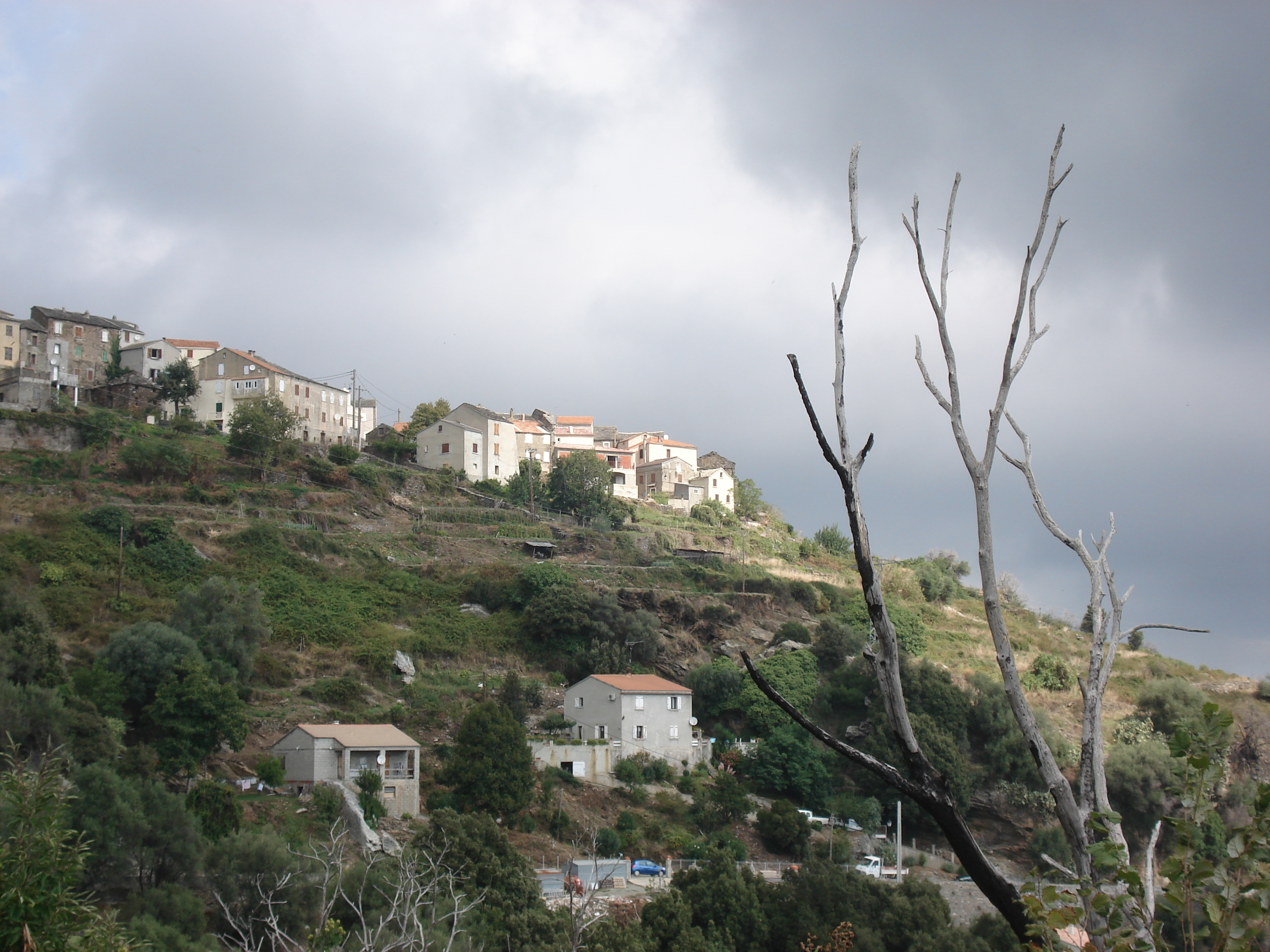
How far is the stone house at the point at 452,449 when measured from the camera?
51.4 m

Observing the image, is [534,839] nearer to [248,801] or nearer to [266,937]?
[248,801]

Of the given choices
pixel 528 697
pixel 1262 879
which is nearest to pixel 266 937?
pixel 1262 879

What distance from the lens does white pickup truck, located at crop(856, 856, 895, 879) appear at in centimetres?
2618

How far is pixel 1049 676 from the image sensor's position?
135 ft

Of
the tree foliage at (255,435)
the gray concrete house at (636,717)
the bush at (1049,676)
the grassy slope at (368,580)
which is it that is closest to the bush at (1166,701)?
the grassy slope at (368,580)

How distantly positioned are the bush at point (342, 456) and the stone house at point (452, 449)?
18.5ft

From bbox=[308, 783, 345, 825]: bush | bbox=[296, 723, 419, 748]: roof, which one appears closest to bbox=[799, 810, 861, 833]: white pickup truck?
bbox=[296, 723, 419, 748]: roof

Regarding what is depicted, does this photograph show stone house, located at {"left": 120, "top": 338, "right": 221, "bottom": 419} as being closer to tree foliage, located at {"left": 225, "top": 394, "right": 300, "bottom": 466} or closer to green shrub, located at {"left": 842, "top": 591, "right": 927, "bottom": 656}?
tree foliage, located at {"left": 225, "top": 394, "right": 300, "bottom": 466}

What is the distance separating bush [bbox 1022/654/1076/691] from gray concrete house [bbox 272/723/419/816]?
2611 cm

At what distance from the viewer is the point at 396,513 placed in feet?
144

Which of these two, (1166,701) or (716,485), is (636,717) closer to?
(1166,701)

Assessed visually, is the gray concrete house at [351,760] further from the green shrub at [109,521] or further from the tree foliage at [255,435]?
the tree foliage at [255,435]

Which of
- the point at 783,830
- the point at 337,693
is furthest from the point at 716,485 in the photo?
the point at 337,693

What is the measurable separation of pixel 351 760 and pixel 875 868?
1404cm
